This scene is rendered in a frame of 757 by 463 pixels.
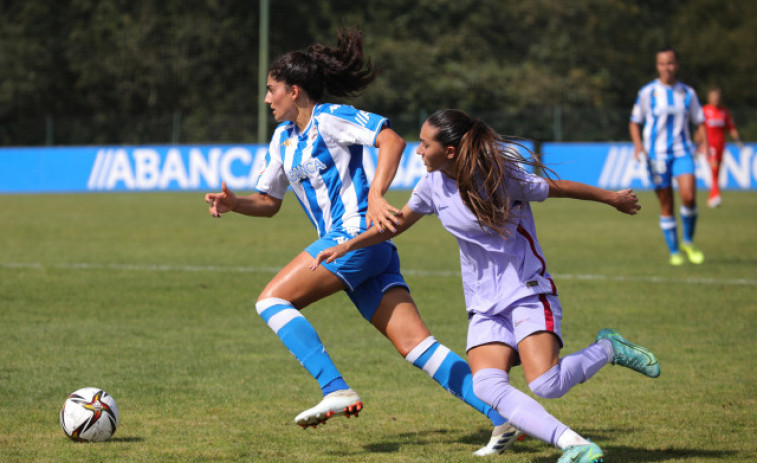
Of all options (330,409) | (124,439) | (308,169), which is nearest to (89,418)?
(124,439)

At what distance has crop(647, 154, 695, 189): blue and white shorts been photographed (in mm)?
11969

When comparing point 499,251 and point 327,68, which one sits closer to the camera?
point 499,251

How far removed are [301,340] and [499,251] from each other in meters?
1.07

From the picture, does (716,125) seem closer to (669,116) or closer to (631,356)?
(669,116)

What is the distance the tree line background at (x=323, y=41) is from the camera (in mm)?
41250

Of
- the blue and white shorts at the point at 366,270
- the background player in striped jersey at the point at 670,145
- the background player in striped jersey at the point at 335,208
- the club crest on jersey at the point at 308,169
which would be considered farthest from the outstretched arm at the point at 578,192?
the background player in striped jersey at the point at 670,145

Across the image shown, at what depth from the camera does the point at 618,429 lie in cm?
504

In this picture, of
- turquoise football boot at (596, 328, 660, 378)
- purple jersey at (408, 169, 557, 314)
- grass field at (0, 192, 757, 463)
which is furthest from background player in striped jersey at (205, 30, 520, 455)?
Result: turquoise football boot at (596, 328, 660, 378)

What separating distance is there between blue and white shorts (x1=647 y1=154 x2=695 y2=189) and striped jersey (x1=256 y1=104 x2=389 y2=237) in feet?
25.5

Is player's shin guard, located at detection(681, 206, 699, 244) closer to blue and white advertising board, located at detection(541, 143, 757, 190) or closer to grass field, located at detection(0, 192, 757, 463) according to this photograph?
grass field, located at detection(0, 192, 757, 463)

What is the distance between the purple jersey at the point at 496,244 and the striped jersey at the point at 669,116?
26.7 ft

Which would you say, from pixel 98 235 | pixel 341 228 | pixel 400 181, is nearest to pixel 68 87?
pixel 400 181

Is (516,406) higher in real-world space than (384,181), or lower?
lower

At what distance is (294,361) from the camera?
6812 mm
